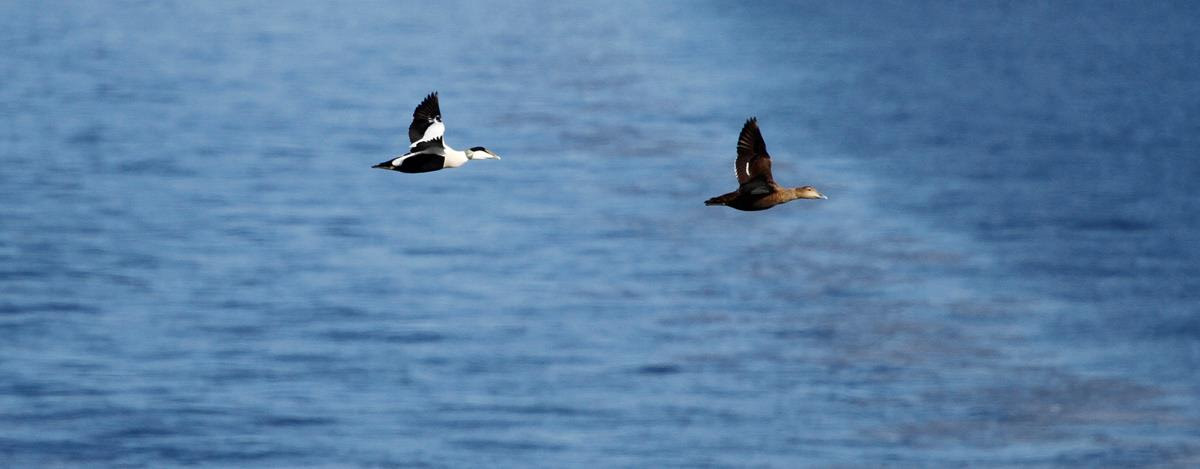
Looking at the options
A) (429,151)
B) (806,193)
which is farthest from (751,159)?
(429,151)

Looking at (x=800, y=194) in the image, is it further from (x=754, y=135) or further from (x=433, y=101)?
(x=433, y=101)

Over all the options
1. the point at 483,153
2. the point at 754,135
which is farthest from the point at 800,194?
the point at 483,153

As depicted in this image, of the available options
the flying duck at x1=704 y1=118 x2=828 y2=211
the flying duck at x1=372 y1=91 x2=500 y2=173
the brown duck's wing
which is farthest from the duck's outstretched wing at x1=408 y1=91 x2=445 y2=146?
the brown duck's wing

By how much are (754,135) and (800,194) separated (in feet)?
5.82

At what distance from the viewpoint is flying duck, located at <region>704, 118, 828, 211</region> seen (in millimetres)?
37312

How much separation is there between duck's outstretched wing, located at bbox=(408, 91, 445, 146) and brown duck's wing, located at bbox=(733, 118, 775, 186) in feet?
19.9

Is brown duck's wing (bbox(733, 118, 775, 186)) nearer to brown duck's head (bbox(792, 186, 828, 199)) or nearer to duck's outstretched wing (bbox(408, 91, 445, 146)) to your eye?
brown duck's head (bbox(792, 186, 828, 199))

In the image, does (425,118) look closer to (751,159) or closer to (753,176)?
(751,159)

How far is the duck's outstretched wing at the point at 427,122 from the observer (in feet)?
131

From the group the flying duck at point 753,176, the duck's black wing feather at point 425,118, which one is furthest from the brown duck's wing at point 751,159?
the duck's black wing feather at point 425,118

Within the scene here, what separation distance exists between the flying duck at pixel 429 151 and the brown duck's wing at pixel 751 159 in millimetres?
4572

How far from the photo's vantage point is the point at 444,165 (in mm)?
37875

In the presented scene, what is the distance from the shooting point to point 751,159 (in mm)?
38000

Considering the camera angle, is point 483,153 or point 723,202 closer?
point 723,202
